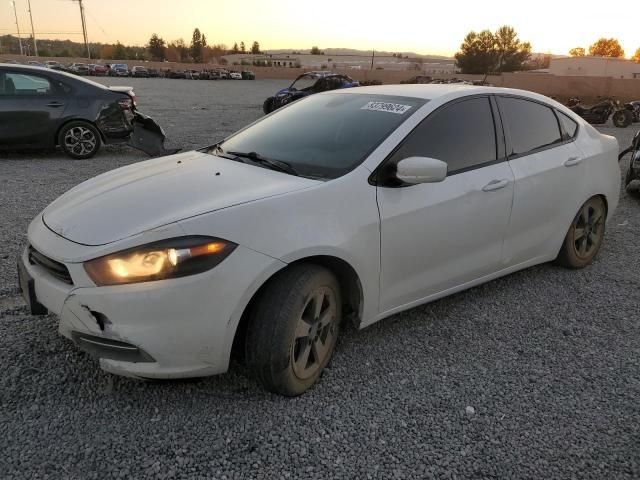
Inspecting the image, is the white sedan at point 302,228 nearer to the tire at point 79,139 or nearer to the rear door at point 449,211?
the rear door at point 449,211

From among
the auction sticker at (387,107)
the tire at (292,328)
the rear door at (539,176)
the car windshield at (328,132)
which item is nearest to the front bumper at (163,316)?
the tire at (292,328)

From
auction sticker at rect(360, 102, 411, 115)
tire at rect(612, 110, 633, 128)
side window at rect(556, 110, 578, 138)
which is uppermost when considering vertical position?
auction sticker at rect(360, 102, 411, 115)

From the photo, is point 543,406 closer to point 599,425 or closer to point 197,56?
point 599,425

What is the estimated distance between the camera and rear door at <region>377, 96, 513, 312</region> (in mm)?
3109

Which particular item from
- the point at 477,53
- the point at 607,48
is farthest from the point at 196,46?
the point at 607,48

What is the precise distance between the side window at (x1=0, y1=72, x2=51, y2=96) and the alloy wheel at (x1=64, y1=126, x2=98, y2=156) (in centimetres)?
71

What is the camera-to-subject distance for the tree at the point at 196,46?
127 meters

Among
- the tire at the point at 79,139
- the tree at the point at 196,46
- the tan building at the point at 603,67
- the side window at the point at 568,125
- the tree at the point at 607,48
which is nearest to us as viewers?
the side window at the point at 568,125

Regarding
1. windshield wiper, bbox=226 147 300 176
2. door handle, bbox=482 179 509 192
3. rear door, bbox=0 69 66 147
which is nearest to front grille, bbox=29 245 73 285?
windshield wiper, bbox=226 147 300 176

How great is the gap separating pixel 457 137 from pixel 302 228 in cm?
144

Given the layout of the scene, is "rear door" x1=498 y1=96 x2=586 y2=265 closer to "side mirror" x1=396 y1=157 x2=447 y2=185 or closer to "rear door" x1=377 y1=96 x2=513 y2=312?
"rear door" x1=377 y1=96 x2=513 y2=312

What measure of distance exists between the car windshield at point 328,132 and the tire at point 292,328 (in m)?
0.63

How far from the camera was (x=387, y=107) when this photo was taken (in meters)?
3.55

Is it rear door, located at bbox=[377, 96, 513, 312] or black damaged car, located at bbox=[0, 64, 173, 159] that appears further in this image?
black damaged car, located at bbox=[0, 64, 173, 159]
